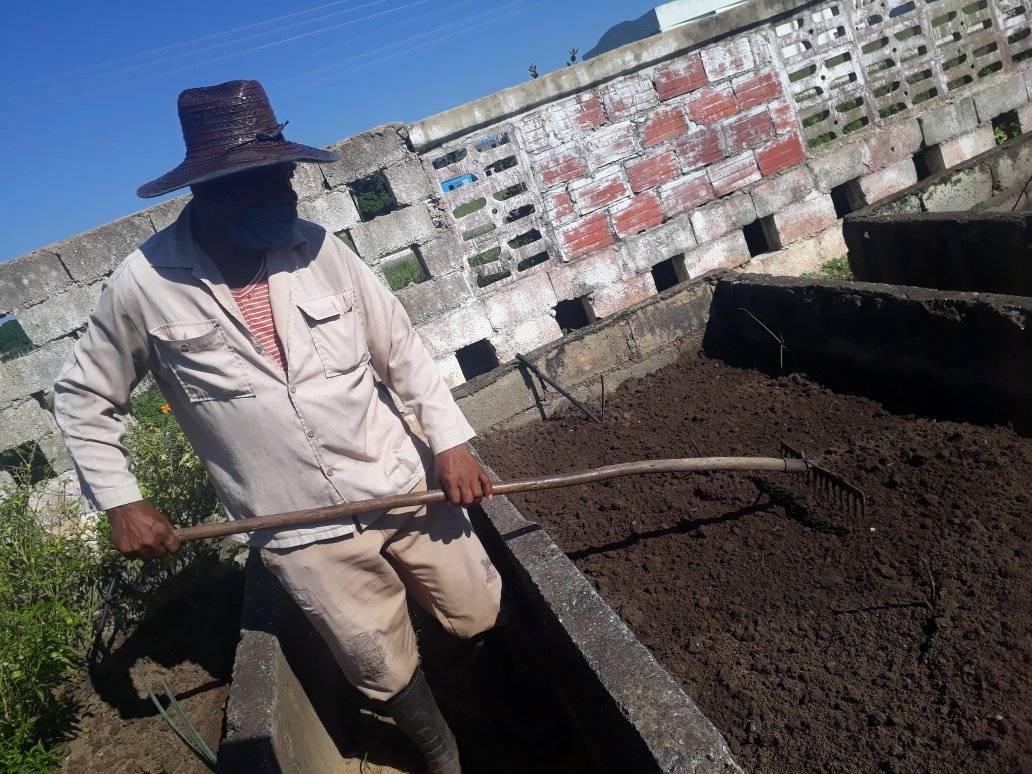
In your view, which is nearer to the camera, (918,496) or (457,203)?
(918,496)

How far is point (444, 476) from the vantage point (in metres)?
2.36

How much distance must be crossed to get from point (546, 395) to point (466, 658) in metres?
1.94

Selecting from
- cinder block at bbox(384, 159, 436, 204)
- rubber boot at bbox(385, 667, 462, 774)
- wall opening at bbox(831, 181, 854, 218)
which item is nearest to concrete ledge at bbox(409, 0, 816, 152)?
cinder block at bbox(384, 159, 436, 204)

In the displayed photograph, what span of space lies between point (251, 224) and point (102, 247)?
12.9 feet

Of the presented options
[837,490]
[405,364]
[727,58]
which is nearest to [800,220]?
[727,58]

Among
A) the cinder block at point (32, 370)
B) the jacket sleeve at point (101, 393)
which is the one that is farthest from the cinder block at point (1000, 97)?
the cinder block at point (32, 370)

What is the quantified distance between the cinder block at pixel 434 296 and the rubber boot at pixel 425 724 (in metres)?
3.63

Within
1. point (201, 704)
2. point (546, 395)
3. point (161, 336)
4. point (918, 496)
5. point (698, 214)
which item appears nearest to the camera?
point (161, 336)

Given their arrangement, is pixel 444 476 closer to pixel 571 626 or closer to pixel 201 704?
pixel 571 626

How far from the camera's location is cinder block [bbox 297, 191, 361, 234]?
5.47m

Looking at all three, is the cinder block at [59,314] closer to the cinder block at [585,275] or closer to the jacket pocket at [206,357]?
the cinder block at [585,275]

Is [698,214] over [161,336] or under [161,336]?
under

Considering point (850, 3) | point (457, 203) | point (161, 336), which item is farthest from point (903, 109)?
point (161, 336)

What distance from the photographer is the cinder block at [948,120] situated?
7.00 metres
